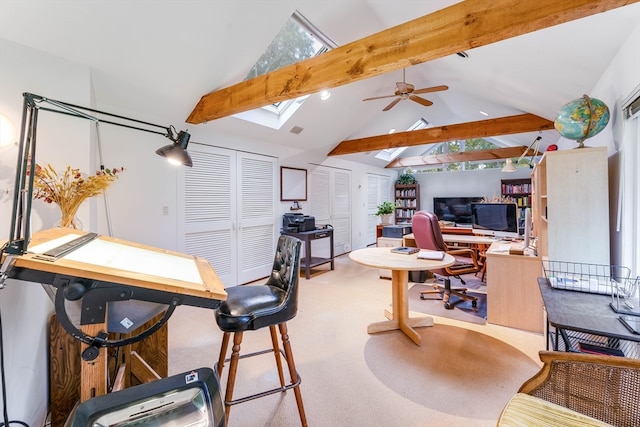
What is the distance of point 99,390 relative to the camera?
2.90ft

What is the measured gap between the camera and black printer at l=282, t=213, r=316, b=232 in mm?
4758

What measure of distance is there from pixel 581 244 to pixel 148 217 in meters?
4.00

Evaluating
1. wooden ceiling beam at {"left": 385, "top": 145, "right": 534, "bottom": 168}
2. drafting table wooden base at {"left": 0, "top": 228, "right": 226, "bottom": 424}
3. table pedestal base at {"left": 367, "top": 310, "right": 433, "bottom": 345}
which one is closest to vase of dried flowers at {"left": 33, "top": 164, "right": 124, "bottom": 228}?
drafting table wooden base at {"left": 0, "top": 228, "right": 226, "bottom": 424}

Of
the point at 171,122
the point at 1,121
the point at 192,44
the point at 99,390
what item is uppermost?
the point at 192,44

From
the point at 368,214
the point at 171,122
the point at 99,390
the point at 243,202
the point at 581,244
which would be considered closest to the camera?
the point at 99,390

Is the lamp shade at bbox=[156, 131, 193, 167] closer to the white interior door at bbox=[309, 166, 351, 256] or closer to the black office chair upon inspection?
the black office chair

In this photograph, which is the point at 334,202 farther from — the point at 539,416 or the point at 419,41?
the point at 539,416

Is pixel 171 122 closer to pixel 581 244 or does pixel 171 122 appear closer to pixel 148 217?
pixel 148 217

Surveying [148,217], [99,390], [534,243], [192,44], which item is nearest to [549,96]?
[534,243]

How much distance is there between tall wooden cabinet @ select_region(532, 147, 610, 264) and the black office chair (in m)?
2.06

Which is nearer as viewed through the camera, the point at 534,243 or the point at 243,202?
the point at 534,243

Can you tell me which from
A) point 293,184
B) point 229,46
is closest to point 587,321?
point 229,46

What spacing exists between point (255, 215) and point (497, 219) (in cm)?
368

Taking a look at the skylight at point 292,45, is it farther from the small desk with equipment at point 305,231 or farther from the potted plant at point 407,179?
the potted plant at point 407,179
